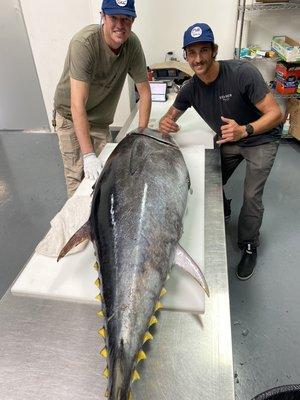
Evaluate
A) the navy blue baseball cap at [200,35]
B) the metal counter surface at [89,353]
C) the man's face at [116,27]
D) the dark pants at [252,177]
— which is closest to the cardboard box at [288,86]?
the dark pants at [252,177]

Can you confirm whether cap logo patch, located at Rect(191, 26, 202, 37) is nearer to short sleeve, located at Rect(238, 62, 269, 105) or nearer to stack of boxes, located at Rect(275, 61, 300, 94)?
short sleeve, located at Rect(238, 62, 269, 105)

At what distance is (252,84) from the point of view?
178cm

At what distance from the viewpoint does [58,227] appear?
1373 mm

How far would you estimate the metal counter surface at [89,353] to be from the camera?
0.90 m

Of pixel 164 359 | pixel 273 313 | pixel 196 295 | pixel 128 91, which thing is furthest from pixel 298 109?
pixel 164 359

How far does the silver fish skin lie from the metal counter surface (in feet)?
0.54

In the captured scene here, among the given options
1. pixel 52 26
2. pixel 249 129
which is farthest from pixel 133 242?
pixel 52 26

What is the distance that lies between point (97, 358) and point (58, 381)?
0.12 metres

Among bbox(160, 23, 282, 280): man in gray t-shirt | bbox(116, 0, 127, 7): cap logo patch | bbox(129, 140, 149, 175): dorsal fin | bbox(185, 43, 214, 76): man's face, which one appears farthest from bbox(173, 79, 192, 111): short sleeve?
bbox(129, 140, 149, 175): dorsal fin

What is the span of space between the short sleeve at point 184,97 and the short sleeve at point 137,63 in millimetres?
279

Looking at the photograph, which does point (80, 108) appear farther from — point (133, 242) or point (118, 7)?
point (133, 242)

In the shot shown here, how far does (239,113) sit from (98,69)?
885 millimetres

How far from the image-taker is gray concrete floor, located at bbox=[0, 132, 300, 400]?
1749mm

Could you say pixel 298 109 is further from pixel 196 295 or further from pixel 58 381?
pixel 58 381
